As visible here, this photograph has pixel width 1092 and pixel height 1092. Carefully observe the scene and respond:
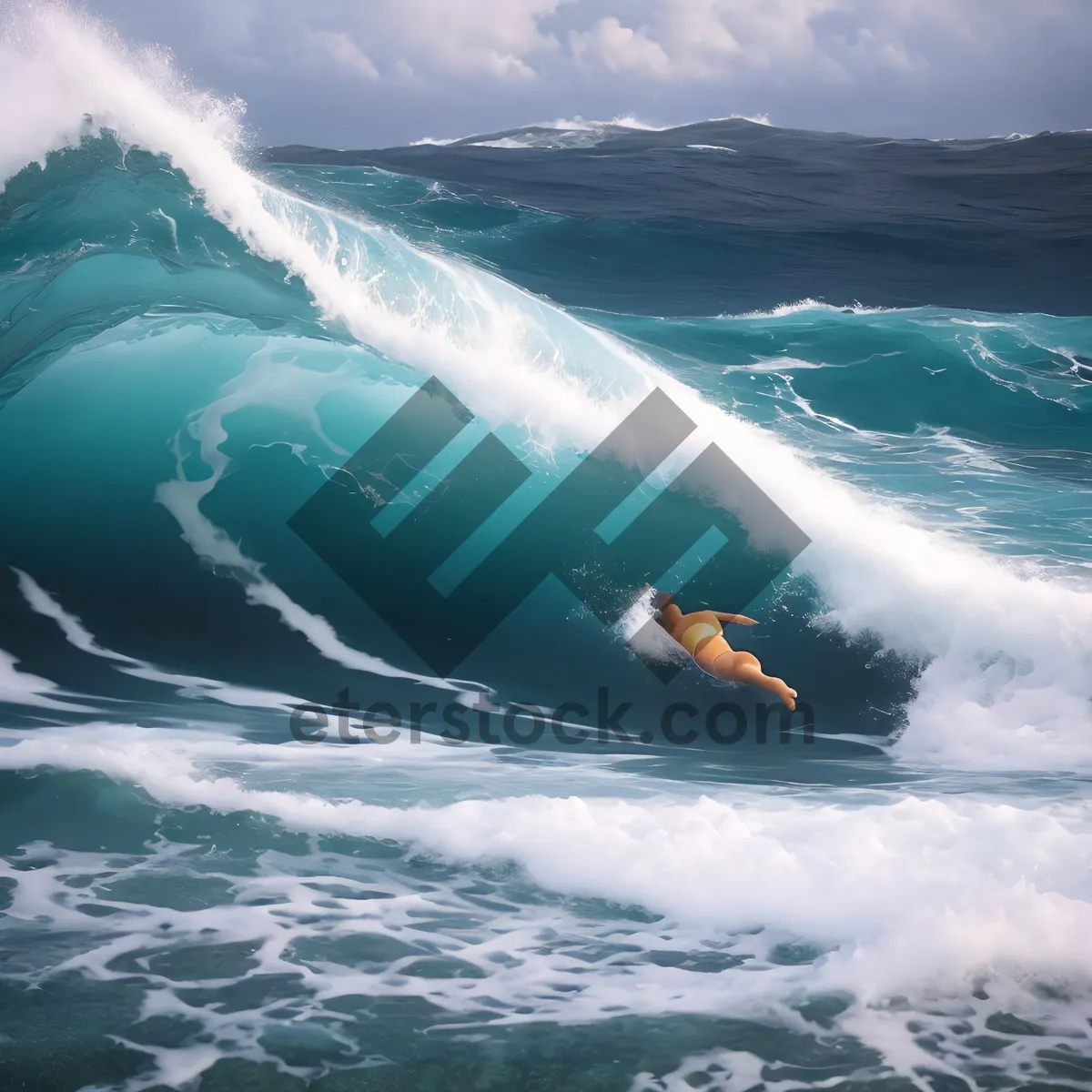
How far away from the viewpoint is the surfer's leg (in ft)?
14.3

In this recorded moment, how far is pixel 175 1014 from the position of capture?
2758mm

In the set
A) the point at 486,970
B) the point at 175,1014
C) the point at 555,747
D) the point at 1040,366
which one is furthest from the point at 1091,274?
the point at 175,1014

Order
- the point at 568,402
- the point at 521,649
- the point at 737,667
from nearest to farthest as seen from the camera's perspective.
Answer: the point at 737,667 < the point at 521,649 < the point at 568,402

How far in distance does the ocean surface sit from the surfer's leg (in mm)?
542

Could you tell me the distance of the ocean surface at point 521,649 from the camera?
2.86m

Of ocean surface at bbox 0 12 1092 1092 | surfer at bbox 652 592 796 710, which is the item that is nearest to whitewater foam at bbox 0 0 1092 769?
ocean surface at bbox 0 12 1092 1092

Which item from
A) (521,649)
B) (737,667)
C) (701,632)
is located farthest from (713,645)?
(521,649)

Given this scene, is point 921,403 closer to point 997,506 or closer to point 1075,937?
point 997,506

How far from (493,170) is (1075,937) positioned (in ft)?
38.3

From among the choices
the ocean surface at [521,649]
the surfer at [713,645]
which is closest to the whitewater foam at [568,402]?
the ocean surface at [521,649]

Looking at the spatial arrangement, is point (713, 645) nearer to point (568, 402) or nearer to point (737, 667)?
point (737, 667)

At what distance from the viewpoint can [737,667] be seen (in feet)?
15.2

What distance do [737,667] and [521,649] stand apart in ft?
6.37

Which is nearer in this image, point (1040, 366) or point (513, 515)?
point (513, 515)
